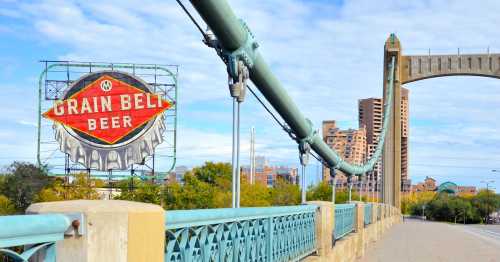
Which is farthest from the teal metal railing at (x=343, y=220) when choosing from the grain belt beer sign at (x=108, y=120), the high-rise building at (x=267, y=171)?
the high-rise building at (x=267, y=171)

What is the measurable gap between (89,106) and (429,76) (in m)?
32.9

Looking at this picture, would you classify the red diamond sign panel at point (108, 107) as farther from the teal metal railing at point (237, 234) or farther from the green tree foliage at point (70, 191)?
the teal metal railing at point (237, 234)

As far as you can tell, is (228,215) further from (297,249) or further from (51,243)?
(297,249)

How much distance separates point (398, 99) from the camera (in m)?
67.9

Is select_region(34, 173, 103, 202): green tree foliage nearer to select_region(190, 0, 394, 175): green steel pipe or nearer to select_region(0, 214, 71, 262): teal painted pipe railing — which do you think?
select_region(190, 0, 394, 175): green steel pipe

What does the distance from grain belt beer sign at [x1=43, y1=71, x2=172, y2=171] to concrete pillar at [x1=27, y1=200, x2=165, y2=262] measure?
46.1 metres

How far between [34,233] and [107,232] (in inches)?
16.0

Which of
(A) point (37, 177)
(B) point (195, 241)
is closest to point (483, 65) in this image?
(A) point (37, 177)

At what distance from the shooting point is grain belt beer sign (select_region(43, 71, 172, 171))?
1983 inches

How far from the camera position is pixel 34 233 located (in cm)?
273

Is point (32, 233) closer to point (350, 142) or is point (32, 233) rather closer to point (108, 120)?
point (108, 120)

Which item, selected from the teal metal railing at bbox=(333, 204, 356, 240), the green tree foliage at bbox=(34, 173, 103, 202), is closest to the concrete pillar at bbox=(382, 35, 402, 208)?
the green tree foliage at bbox=(34, 173, 103, 202)

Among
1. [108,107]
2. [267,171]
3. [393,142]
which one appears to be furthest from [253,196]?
[267,171]

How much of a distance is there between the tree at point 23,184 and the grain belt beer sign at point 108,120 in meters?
3.22
